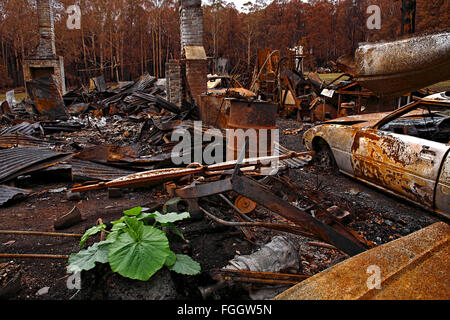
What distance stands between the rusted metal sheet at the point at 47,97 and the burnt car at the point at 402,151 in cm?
1034

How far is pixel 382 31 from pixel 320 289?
25062 mm

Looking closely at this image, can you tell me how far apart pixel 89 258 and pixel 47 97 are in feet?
37.7

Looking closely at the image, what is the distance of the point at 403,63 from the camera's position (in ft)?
4.23

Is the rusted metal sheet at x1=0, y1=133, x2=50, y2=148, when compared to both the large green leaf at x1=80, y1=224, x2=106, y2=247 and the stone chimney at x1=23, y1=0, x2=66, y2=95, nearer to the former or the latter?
the large green leaf at x1=80, y1=224, x2=106, y2=247

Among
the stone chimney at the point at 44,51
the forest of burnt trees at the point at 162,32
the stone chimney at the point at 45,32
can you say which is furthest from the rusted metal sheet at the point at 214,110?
the forest of burnt trees at the point at 162,32

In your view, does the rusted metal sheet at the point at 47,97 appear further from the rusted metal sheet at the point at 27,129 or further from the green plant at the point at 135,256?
the green plant at the point at 135,256

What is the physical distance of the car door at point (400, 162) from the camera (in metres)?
3.65

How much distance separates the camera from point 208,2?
104 feet

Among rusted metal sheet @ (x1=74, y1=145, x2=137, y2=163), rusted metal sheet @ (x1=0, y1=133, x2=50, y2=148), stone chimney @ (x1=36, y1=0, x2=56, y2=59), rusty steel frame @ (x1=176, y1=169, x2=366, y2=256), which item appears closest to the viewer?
rusty steel frame @ (x1=176, y1=169, x2=366, y2=256)

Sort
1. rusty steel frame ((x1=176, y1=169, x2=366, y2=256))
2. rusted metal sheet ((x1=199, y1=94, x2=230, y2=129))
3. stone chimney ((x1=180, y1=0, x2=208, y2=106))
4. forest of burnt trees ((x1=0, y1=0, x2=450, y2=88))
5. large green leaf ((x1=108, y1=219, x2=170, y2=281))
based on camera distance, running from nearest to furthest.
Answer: large green leaf ((x1=108, y1=219, x2=170, y2=281)) < rusty steel frame ((x1=176, y1=169, x2=366, y2=256)) < rusted metal sheet ((x1=199, y1=94, x2=230, y2=129)) < stone chimney ((x1=180, y1=0, x2=208, y2=106)) < forest of burnt trees ((x1=0, y1=0, x2=450, y2=88))

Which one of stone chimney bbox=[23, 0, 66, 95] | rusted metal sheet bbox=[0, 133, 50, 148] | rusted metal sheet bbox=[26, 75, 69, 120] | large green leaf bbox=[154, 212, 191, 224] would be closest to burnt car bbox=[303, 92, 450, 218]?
large green leaf bbox=[154, 212, 191, 224]

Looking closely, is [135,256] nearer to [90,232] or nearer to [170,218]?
[170,218]

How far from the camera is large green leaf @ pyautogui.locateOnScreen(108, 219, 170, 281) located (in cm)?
206
